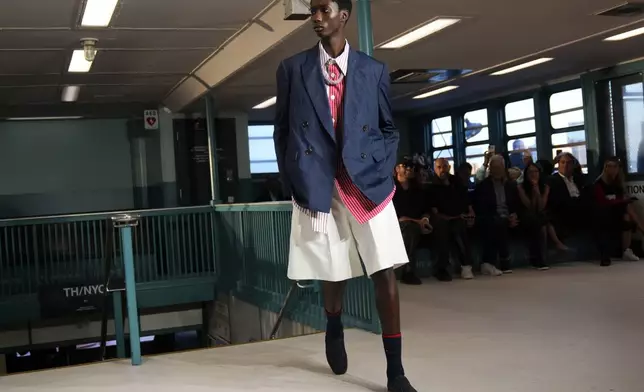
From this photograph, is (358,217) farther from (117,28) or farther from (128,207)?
(128,207)

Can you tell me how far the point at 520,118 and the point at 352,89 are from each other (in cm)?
929

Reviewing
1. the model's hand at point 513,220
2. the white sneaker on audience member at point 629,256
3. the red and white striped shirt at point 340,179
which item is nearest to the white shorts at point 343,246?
the red and white striped shirt at point 340,179

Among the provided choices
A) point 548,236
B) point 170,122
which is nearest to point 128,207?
point 170,122

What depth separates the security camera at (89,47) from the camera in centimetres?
678

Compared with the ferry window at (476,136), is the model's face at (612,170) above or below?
below

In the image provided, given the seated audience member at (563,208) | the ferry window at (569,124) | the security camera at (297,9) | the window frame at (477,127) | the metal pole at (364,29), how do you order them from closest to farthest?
1. the metal pole at (364,29)
2. the security camera at (297,9)
3. the seated audience member at (563,208)
4. the ferry window at (569,124)
5. the window frame at (477,127)

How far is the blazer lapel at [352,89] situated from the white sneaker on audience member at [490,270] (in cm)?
496

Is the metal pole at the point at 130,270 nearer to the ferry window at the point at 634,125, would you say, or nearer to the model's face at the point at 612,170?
the model's face at the point at 612,170

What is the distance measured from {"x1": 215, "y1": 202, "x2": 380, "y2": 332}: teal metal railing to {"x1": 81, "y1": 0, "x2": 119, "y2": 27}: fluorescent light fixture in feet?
6.74

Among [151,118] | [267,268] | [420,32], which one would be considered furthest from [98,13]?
[151,118]

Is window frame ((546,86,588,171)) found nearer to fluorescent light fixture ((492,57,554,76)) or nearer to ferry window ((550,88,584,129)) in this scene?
ferry window ((550,88,584,129))

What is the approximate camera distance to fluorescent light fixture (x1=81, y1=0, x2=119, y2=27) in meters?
5.64

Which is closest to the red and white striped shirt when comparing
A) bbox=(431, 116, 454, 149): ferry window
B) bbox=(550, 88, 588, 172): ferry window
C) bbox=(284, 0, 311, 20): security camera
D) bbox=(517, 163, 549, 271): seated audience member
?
bbox=(284, 0, 311, 20): security camera

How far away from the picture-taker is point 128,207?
468 inches
